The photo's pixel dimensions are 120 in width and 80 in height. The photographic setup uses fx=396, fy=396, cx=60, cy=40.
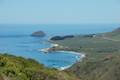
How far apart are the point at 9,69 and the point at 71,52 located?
102928 mm

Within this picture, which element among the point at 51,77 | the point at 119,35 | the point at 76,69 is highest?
the point at 51,77

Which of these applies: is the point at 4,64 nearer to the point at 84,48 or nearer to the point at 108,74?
the point at 108,74

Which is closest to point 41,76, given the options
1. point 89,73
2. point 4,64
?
point 4,64

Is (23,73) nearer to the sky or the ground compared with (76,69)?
nearer to the sky

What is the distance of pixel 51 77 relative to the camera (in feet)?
65.2

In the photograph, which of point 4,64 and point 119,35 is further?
point 119,35

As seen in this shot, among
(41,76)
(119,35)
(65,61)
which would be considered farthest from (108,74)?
Answer: (119,35)

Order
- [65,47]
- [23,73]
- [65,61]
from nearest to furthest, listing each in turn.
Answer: [23,73], [65,61], [65,47]

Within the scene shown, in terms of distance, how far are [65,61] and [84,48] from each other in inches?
1012

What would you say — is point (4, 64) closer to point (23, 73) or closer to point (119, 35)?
point (23, 73)

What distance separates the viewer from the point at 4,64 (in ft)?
63.4

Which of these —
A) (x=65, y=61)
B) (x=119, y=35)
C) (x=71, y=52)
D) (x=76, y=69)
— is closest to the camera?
(x=76, y=69)

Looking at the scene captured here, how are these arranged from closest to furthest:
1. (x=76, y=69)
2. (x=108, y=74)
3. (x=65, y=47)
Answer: (x=108, y=74) → (x=76, y=69) → (x=65, y=47)

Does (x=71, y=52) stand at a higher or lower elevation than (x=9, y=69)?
lower
